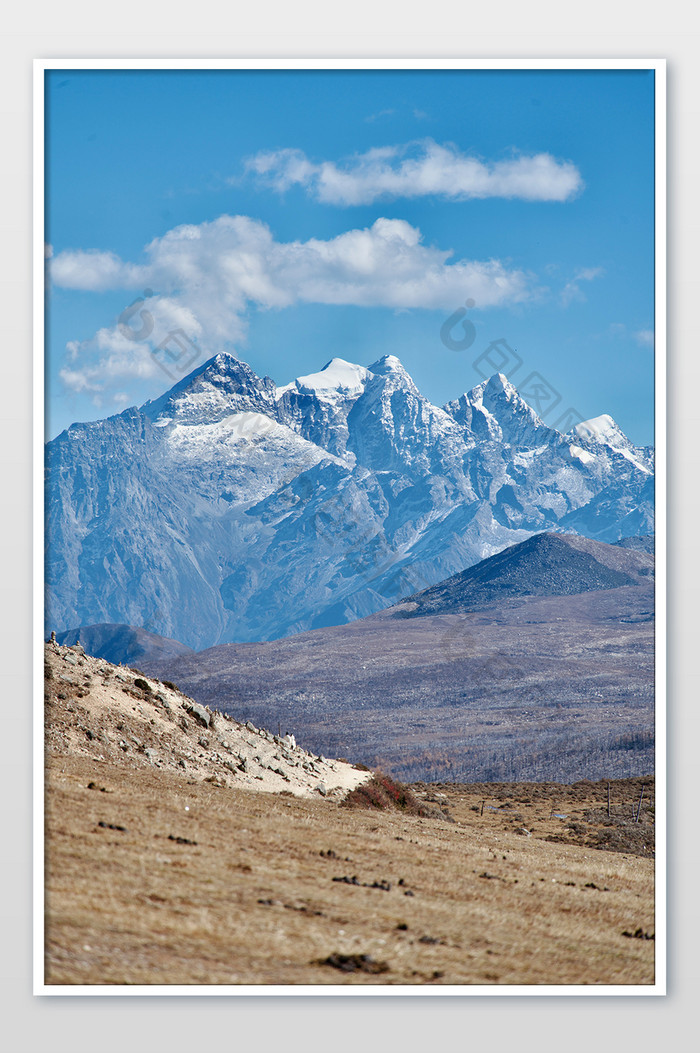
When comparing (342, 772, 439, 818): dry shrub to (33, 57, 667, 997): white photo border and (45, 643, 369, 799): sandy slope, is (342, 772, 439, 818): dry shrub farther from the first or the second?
(33, 57, 667, 997): white photo border

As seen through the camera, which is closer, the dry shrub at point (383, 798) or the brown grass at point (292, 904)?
the brown grass at point (292, 904)

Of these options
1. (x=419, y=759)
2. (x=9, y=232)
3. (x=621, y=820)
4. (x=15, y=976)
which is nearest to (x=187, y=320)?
(x=9, y=232)

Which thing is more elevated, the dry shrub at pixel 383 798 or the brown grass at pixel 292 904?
the brown grass at pixel 292 904

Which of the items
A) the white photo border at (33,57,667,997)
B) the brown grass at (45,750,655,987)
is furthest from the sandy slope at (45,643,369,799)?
the white photo border at (33,57,667,997)
